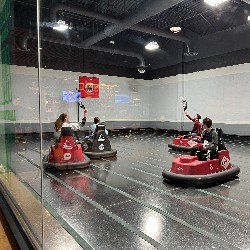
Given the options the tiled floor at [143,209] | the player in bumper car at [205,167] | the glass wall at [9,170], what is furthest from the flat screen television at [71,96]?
the player in bumper car at [205,167]

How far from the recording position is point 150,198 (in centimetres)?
333

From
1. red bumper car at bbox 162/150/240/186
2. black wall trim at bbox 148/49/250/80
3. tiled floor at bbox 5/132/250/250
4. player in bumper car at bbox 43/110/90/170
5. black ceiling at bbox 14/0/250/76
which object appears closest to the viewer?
tiled floor at bbox 5/132/250/250

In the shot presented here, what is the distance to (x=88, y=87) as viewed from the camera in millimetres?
12859

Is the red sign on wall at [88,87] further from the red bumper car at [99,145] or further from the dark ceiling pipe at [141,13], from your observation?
the red bumper car at [99,145]

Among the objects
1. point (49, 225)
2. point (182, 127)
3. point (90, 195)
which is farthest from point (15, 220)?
point (182, 127)

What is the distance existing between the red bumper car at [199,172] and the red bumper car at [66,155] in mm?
1717

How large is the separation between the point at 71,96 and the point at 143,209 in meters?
9.86

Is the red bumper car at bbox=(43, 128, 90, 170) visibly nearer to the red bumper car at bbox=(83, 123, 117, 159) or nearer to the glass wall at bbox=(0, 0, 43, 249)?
the glass wall at bbox=(0, 0, 43, 249)

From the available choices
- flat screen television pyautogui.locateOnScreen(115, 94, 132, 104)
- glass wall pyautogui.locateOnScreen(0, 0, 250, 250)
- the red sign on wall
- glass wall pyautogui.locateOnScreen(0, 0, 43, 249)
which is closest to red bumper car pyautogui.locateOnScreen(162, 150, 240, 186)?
glass wall pyautogui.locateOnScreen(0, 0, 250, 250)

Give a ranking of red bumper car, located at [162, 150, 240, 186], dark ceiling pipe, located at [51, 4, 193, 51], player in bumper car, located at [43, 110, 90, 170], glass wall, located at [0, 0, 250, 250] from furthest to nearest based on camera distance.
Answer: dark ceiling pipe, located at [51, 4, 193, 51]
player in bumper car, located at [43, 110, 90, 170]
red bumper car, located at [162, 150, 240, 186]
glass wall, located at [0, 0, 250, 250]

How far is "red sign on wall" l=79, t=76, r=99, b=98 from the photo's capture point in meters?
12.6

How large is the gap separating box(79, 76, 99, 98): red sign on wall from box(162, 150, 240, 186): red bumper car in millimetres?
9058

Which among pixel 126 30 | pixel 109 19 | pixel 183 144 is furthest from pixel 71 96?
pixel 183 144

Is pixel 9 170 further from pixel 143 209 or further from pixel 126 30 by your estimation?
pixel 126 30
